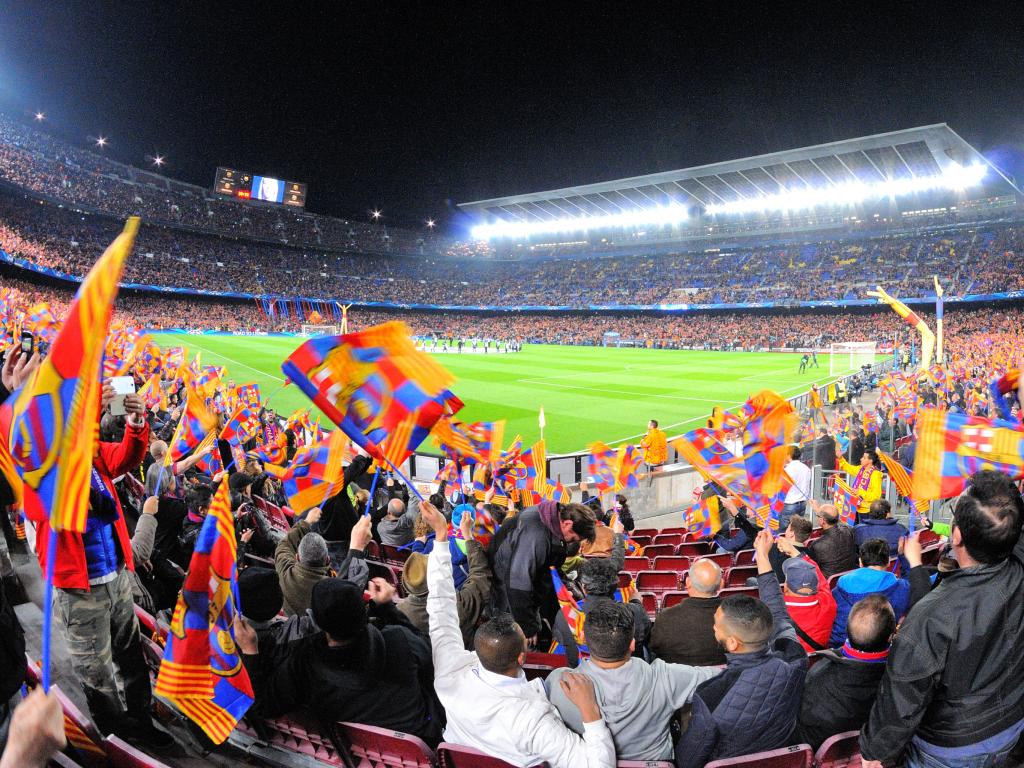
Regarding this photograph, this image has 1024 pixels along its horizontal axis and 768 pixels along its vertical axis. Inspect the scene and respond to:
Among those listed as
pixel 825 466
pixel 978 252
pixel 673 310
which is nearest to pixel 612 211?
pixel 673 310

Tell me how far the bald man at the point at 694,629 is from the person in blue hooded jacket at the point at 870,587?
91cm

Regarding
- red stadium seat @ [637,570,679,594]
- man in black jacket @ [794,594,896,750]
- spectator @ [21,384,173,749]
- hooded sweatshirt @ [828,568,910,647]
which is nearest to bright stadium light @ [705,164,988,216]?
red stadium seat @ [637,570,679,594]

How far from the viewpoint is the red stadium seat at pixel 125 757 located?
2.38 m

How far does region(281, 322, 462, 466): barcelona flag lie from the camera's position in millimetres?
4539

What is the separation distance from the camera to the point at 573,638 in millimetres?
3787

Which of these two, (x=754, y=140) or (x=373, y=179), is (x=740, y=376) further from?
(x=373, y=179)

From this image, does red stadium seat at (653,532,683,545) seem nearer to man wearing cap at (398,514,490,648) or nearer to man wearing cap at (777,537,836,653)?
man wearing cap at (777,537,836,653)

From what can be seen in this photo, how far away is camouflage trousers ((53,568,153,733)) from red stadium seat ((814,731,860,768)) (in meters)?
3.58

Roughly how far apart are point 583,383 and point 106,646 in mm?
29234

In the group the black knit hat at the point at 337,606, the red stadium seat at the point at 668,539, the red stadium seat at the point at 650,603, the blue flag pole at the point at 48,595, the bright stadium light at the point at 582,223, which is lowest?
the red stadium seat at the point at 668,539

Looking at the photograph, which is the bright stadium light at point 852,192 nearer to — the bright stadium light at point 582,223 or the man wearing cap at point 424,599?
the bright stadium light at point 582,223

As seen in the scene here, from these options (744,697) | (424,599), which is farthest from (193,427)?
(744,697)

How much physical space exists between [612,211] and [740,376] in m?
50.8

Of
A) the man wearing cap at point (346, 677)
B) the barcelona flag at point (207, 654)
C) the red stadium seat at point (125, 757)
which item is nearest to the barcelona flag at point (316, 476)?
the man wearing cap at point (346, 677)
